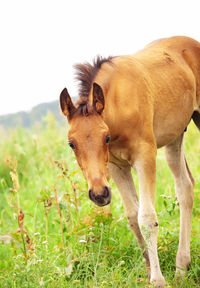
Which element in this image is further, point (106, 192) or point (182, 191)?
point (182, 191)

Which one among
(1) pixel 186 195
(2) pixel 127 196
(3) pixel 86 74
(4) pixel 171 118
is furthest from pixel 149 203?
(3) pixel 86 74

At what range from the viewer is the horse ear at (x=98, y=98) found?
383 cm

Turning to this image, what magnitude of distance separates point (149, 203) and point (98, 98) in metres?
1.12

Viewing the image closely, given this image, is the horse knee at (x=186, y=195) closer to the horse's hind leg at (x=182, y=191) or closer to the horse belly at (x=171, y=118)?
the horse's hind leg at (x=182, y=191)

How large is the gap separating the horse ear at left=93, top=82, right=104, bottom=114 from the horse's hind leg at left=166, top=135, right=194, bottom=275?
183cm

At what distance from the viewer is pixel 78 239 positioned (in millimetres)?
4676

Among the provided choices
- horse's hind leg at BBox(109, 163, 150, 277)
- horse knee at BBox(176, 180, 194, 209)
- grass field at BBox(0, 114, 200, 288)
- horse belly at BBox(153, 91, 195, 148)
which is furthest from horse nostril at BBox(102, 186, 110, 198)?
horse knee at BBox(176, 180, 194, 209)

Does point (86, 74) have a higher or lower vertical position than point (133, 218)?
higher

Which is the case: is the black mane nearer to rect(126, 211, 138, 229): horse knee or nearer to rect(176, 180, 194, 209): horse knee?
rect(126, 211, 138, 229): horse knee

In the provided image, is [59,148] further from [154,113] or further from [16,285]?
[16,285]

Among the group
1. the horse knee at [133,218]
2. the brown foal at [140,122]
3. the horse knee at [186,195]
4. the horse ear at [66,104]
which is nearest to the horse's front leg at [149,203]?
the brown foal at [140,122]

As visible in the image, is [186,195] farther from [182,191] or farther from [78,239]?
[78,239]

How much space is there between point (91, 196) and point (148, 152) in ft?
3.08

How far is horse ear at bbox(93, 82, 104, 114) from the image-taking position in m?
3.83
